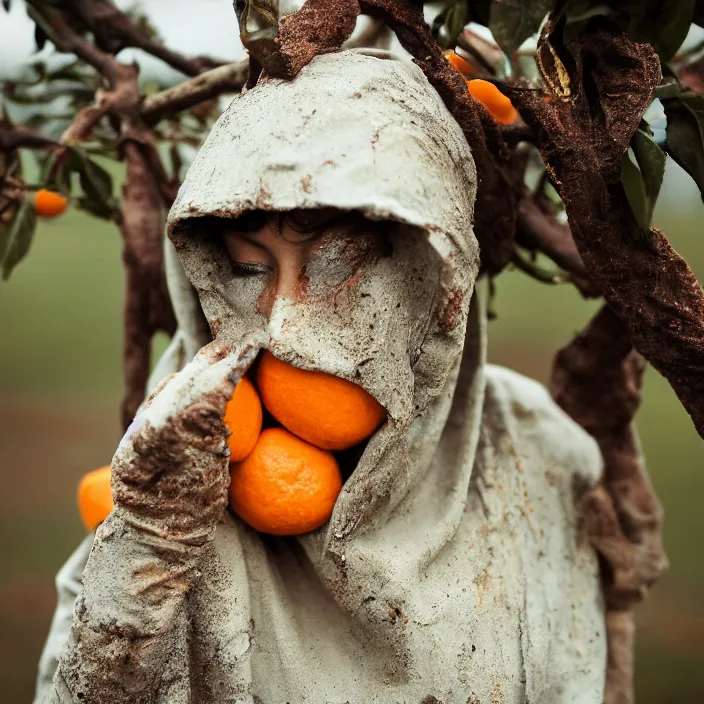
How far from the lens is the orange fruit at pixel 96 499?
96 cm

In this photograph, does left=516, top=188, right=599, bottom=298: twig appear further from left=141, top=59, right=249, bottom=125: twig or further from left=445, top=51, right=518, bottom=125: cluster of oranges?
left=141, top=59, right=249, bottom=125: twig

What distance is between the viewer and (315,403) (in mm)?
721

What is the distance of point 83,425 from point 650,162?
203cm

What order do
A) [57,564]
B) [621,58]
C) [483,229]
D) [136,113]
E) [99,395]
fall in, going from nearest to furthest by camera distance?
1. [621,58]
2. [483,229]
3. [136,113]
4. [57,564]
5. [99,395]

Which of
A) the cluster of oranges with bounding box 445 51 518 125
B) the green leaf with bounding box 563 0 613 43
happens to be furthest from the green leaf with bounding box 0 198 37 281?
the green leaf with bounding box 563 0 613 43

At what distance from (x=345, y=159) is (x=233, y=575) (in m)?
0.39

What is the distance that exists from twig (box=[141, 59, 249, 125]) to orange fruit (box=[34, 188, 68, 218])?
0.57 feet

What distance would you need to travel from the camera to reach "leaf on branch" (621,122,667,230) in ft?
2.55

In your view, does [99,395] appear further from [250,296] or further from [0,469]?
[250,296]

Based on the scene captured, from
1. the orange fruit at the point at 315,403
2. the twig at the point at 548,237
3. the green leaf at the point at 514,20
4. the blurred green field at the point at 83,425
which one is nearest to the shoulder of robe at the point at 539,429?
the twig at the point at 548,237

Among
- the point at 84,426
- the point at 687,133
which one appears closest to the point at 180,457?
the point at 687,133

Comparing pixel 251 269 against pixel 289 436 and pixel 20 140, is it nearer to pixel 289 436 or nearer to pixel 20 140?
pixel 289 436

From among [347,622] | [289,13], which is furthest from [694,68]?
[347,622]

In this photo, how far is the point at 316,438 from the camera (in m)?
0.74
